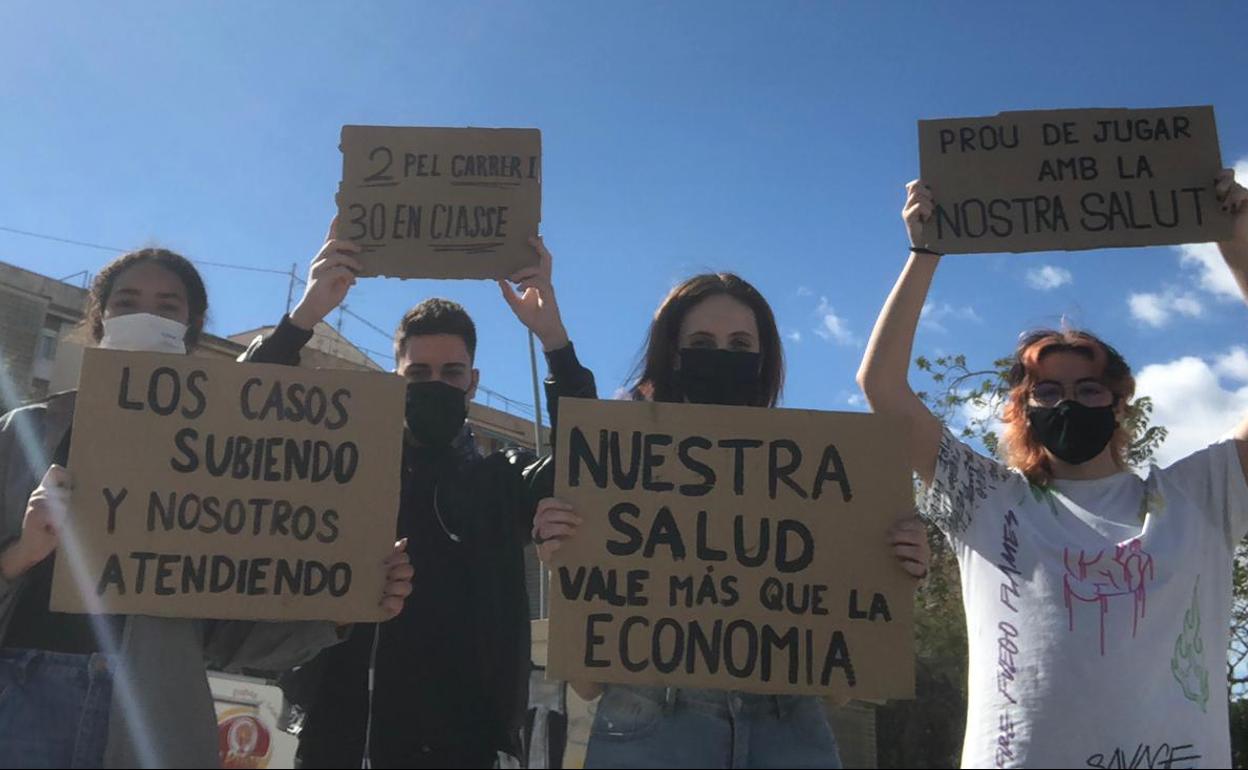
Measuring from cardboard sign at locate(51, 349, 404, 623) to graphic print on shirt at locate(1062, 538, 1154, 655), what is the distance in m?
1.78

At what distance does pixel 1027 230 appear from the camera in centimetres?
350

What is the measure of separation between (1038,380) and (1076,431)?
0.69 feet

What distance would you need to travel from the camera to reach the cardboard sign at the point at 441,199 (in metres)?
3.58

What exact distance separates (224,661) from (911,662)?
6.00 ft

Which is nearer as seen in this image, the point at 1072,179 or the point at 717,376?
the point at 717,376

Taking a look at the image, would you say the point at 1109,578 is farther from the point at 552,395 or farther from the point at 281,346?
the point at 281,346

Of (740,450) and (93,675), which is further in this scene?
(740,450)

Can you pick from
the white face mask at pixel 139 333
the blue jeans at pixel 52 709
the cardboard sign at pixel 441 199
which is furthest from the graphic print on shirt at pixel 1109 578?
the white face mask at pixel 139 333

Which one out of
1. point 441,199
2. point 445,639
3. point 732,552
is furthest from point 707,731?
point 441,199

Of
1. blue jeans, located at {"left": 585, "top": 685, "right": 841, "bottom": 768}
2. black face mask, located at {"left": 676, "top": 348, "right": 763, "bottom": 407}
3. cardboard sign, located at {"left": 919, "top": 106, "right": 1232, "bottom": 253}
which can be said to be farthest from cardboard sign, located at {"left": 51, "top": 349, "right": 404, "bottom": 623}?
cardboard sign, located at {"left": 919, "top": 106, "right": 1232, "bottom": 253}

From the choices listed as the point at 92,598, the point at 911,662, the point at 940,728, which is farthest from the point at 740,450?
the point at 940,728

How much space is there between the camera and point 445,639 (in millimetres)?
2867

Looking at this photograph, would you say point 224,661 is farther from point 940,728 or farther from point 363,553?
point 940,728

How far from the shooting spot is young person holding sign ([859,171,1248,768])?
2609mm
